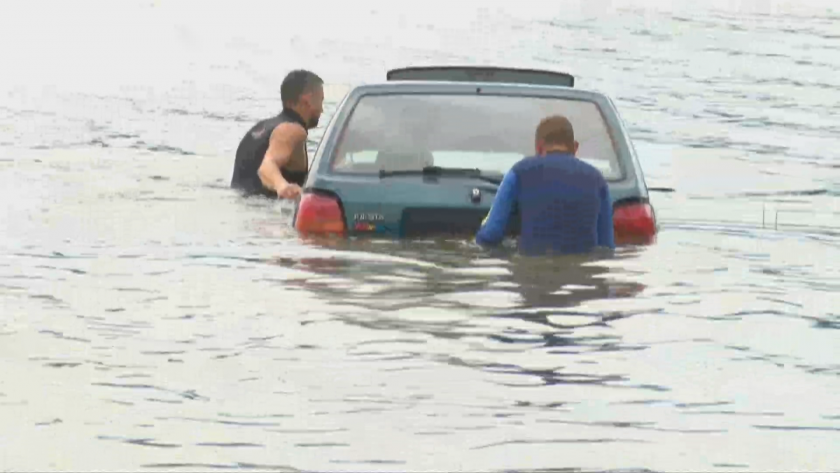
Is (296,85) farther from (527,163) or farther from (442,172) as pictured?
(527,163)

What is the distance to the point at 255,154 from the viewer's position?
16.0m

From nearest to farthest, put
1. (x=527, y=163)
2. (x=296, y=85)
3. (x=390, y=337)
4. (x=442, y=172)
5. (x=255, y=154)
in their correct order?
(x=390, y=337) → (x=527, y=163) → (x=442, y=172) → (x=296, y=85) → (x=255, y=154)

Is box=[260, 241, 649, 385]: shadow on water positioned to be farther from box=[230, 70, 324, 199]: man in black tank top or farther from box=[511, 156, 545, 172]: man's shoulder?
box=[230, 70, 324, 199]: man in black tank top

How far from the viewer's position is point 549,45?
5169cm

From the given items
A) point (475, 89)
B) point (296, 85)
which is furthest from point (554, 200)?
point (296, 85)

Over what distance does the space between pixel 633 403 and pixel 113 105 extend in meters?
24.9

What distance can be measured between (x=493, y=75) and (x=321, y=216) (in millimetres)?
1947

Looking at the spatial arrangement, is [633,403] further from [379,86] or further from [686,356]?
[379,86]

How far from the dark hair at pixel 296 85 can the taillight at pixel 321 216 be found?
361 centimetres

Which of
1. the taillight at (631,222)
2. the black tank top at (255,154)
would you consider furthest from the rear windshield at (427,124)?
the black tank top at (255,154)

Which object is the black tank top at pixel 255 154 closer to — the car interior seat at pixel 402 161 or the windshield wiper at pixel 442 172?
the car interior seat at pixel 402 161

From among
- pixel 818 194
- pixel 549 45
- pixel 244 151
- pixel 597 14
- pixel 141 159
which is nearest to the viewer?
pixel 244 151

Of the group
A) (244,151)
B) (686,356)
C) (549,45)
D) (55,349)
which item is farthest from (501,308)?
(549,45)

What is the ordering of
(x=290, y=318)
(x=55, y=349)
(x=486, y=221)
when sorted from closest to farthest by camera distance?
(x=55, y=349) → (x=290, y=318) → (x=486, y=221)
